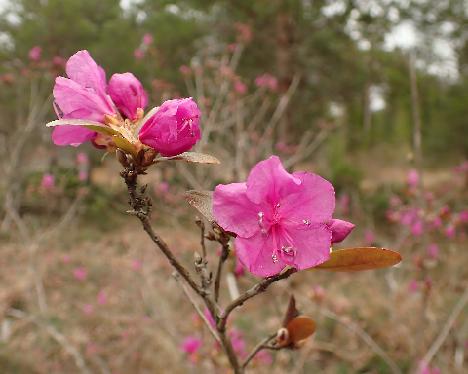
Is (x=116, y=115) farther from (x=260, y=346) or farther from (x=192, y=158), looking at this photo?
(x=260, y=346)

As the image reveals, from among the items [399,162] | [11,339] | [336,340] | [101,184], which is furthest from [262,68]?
[399,162]

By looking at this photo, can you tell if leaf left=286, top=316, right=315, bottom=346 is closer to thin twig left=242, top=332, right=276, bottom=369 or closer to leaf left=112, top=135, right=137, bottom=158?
thin twig left=242, top=332, right=276, bottom=369

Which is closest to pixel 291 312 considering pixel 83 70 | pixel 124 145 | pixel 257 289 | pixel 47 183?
pixel 257 289

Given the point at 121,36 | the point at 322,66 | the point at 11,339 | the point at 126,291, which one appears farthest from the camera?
the point at 322,66

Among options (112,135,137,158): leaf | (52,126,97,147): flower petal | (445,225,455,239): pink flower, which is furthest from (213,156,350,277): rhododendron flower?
(445,225,455,239): pink flower

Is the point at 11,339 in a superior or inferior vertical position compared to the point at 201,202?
inferior

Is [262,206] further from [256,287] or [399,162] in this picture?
[399,162]

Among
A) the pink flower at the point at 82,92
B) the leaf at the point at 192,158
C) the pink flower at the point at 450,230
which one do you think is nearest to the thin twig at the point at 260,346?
the leaf at the point at 192,158
